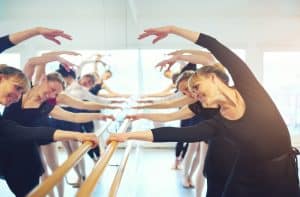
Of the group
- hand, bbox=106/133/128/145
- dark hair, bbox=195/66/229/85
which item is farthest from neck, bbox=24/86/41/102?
dark hair, bbox=195/66/229/85

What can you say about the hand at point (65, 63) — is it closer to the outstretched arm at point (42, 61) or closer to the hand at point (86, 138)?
the outstretched arm at point (42, 61)

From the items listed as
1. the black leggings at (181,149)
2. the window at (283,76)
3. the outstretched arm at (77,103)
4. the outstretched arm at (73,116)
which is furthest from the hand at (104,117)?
the window at (283,76)

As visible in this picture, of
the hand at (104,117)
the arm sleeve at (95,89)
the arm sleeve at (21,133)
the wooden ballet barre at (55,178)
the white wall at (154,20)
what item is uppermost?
the white wall at (154,20)

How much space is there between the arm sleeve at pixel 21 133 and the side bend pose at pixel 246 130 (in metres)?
0.29

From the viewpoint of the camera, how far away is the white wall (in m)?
2.47

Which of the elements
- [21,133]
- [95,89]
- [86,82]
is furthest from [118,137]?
[95,89]

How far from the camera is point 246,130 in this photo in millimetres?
1856

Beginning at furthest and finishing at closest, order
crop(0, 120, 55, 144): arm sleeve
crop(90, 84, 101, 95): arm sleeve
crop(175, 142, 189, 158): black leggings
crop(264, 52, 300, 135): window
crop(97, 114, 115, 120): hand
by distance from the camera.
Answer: crop(264, 52, 300, 135): window < crop(175, 142, 189, 158): black leggings < crop(90, 84, 101, 95): arm sleeve < crop(97, 114, 115, 120): hand < crop(0, 120, 55, 144): arm sleeve

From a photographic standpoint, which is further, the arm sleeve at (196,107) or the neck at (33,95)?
the arm sleeve at (196,107)

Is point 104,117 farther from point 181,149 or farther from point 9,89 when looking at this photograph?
point 181,149

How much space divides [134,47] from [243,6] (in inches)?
96.4

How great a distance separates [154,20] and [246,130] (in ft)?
9.84

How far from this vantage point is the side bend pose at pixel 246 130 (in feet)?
6.07

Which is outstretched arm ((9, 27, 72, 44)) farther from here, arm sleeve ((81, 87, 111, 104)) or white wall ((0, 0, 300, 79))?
arm sleeve ((81, 87, 111, 104))
